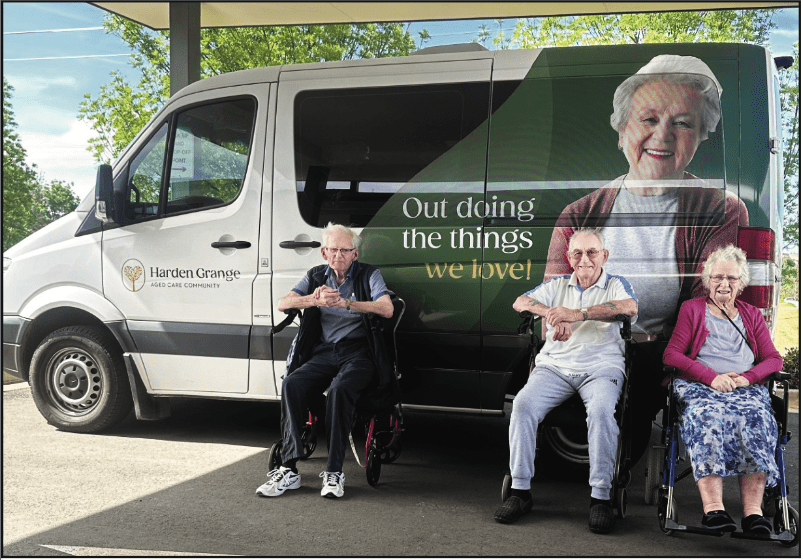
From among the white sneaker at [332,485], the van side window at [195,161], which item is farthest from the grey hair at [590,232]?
the van side window at [195,161]

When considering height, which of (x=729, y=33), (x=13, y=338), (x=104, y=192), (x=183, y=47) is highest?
(x=729, y=33)

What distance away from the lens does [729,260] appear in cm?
431

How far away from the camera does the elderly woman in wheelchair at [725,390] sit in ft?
12.7

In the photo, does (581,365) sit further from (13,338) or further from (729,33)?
(729,33)

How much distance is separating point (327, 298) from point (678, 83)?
2.31m

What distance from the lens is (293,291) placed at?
16.5 feet

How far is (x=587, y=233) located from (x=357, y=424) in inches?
71.7

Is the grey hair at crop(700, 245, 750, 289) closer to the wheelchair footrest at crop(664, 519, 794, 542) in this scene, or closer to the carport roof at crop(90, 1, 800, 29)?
the wheelchair footrest at crop(664, 519, 794, 542)

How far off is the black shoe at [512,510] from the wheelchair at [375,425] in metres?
0.90

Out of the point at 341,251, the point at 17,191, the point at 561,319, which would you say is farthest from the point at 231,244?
the point at 17,191

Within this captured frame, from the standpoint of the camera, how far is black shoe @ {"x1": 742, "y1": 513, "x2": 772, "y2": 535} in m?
3.76

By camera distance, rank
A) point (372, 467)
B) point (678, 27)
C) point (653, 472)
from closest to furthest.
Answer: point (653, 472) → point (372, 467) → point (678, 27)

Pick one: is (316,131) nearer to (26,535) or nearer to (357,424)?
(357,424)

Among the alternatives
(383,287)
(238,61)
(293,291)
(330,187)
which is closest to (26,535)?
(293,291)
